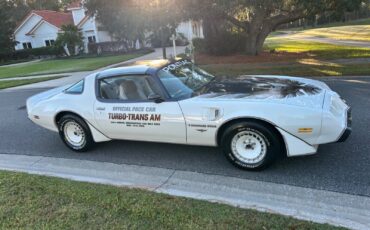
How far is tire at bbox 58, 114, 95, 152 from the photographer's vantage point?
5.82 m

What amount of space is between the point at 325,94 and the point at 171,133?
2.11m

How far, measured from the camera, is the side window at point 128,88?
5.19m

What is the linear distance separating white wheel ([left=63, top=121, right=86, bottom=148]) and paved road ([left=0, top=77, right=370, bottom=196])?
20 centimetres

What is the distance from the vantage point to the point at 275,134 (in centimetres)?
445

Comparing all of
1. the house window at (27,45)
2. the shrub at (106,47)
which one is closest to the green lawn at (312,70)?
the shrub at (106,47)

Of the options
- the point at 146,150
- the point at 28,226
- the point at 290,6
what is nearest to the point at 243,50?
the point at 290,6

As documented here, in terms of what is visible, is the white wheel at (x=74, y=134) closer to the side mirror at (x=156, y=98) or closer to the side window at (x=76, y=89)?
the side window at (x=76, y=89)

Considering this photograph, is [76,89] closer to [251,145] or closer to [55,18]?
[251,145]

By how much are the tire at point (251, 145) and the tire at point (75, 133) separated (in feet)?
7.73

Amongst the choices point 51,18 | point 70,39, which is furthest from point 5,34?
point 70,39

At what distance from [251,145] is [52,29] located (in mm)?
45969

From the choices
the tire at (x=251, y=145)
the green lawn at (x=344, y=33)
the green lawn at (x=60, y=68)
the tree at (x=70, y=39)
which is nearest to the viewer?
the tire at (x=251, y=145)

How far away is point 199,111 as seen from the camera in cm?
472

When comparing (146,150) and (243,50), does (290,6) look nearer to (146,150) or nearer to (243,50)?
(243,50)
